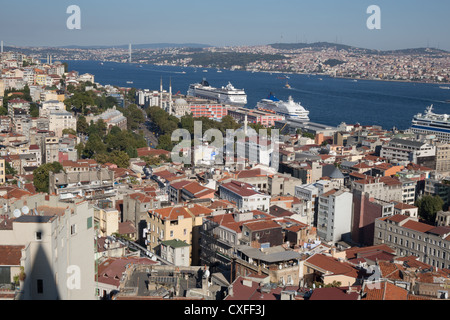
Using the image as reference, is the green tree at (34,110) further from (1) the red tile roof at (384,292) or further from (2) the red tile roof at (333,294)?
(1) the red tile roof at (384,292)

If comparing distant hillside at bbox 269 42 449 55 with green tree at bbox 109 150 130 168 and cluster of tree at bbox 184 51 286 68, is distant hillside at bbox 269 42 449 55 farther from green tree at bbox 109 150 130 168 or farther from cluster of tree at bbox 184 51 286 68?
green tree at bbox 109 150 130 168

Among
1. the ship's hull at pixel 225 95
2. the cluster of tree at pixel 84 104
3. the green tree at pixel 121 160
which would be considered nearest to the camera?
the green tree at pixel 121 160

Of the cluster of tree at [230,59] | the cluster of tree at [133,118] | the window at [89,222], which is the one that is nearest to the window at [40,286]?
the window at [89,222]

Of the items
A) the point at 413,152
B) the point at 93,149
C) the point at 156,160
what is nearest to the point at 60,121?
the point at 93,149

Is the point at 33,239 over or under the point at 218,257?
over

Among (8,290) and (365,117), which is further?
(365,117)

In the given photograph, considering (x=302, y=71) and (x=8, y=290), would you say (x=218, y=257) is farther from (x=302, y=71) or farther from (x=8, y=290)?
(x=302, y=71)
